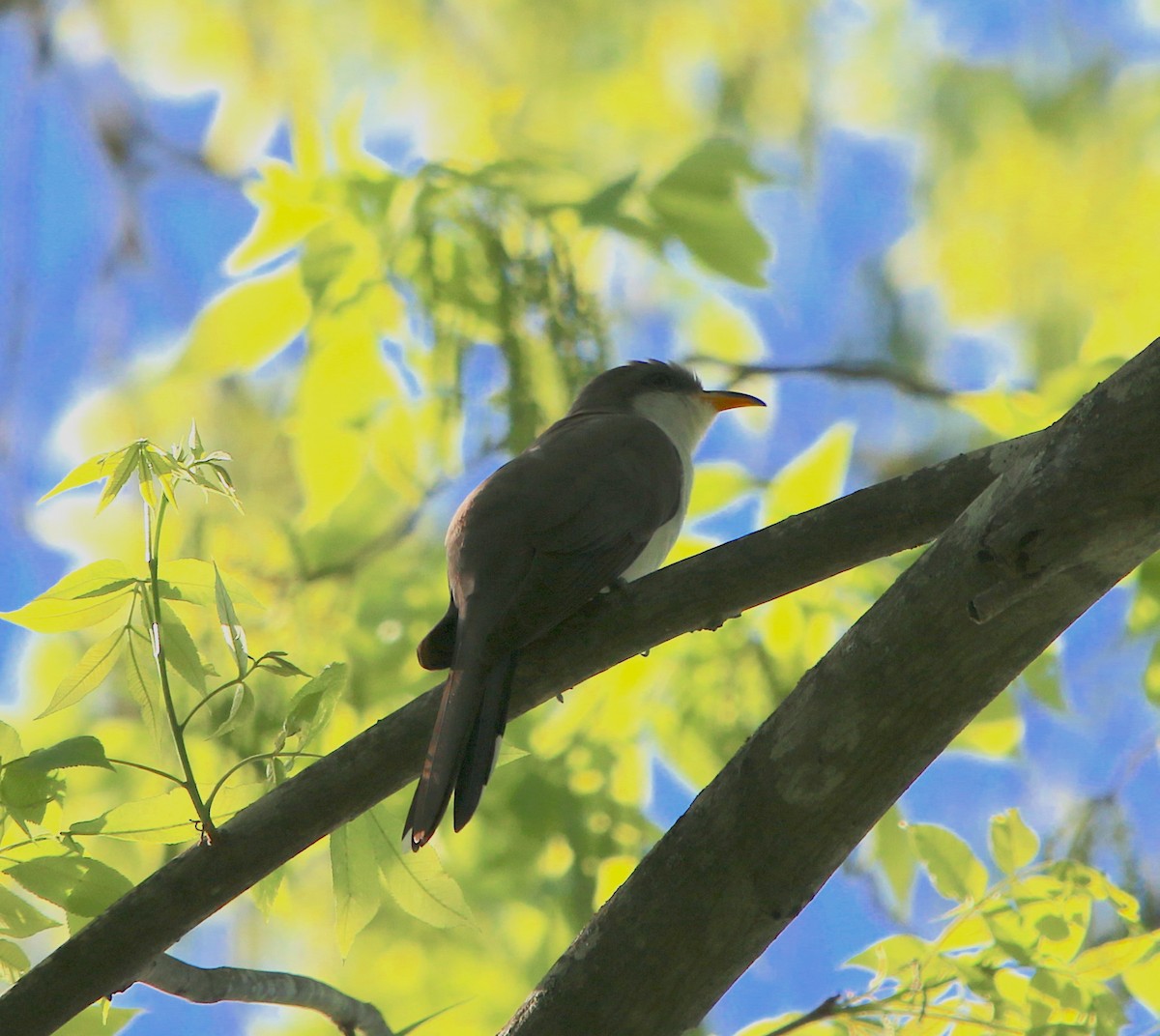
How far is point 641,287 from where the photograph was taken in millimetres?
5801

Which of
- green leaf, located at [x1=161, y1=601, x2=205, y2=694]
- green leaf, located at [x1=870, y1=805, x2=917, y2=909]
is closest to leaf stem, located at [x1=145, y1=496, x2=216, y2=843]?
green leaf, located at [x1=161, y1=601, x2=205, y2=694]

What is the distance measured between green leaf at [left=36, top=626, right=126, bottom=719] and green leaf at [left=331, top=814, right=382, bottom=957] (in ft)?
1.57

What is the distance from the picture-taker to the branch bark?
215 cm

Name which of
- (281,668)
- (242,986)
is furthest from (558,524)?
(242,986)

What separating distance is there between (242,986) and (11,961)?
1.33ft

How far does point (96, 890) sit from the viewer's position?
7.02 ft

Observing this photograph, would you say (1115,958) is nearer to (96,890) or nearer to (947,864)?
(947,864)

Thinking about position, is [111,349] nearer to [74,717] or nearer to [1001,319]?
[74,717]

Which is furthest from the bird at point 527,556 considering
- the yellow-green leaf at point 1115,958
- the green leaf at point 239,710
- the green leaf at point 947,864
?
the yellow-green leaf at point 1115,958

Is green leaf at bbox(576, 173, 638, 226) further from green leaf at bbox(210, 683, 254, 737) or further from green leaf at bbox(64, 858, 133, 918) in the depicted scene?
green leaf at bbox(64, 858, 133, 918)

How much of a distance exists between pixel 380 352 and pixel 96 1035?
2.40 m

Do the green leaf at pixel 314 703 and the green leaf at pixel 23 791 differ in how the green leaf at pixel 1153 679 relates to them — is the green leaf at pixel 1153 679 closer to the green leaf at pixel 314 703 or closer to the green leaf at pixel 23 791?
the green leaf at pixel 314 703

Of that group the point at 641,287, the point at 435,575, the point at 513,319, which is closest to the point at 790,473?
the point at 513,319

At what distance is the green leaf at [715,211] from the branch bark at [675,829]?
166 cm
